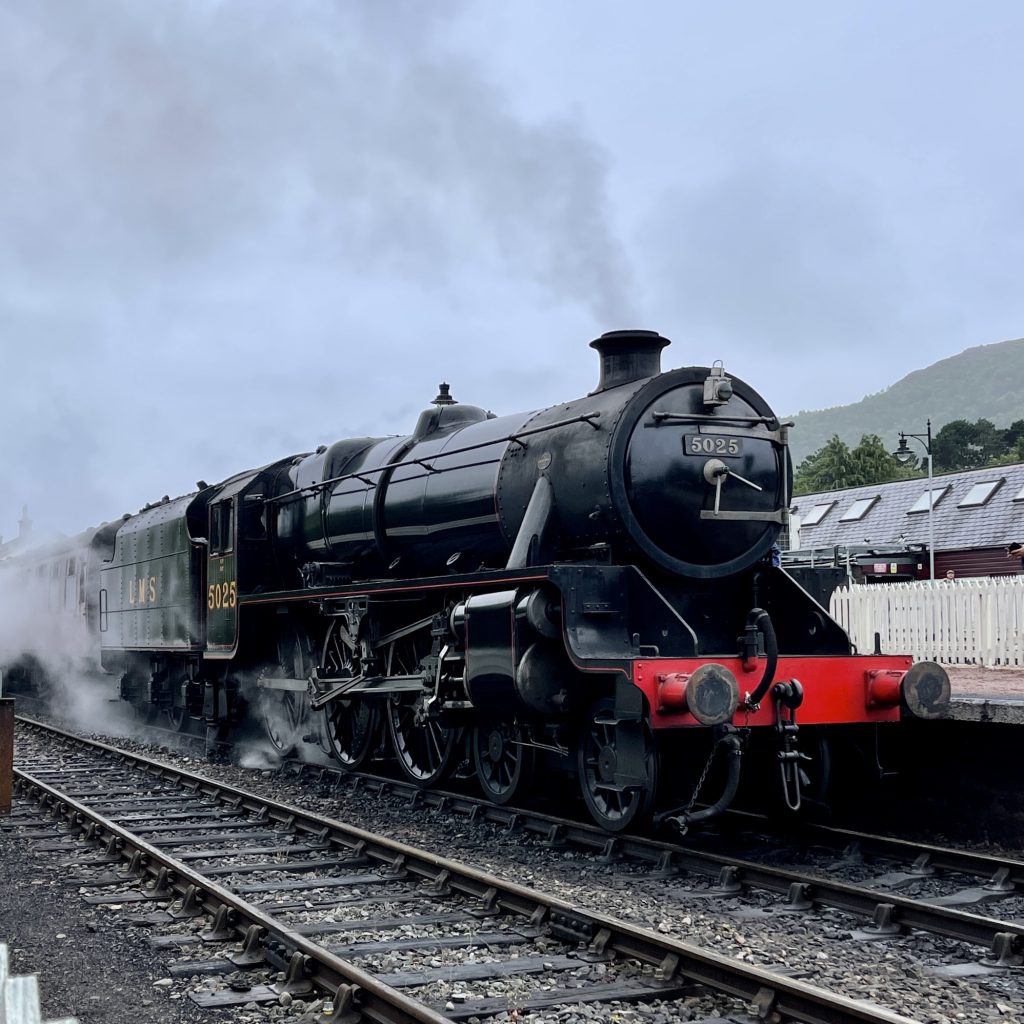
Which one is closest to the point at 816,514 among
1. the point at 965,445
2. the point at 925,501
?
the point at 925,501

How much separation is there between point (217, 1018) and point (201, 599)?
368 inches

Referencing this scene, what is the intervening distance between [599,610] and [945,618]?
9570mm

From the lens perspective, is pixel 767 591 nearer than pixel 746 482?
No

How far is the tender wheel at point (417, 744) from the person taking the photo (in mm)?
9523

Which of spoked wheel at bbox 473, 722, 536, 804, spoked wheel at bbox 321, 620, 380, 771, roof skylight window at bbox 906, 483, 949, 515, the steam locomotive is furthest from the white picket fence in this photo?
roof skylight window at bbox 906, 483, 949, 515

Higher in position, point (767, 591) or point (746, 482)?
point (746, 482)

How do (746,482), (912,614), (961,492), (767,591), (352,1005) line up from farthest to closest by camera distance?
(961,492), (912,614), (767,591), (746,482), (352,1005)

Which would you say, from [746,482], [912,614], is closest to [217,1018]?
[746,482]

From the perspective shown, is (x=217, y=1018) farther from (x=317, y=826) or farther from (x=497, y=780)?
(x=497, y=780)

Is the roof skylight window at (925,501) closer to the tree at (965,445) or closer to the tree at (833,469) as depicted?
the tree at (833,469)

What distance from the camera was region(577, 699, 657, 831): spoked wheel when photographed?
22.7 ft

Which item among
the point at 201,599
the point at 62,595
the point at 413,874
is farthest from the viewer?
the point at 62,595

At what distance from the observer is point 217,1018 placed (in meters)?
4.40

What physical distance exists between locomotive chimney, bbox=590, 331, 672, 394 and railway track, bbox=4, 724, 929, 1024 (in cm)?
341
